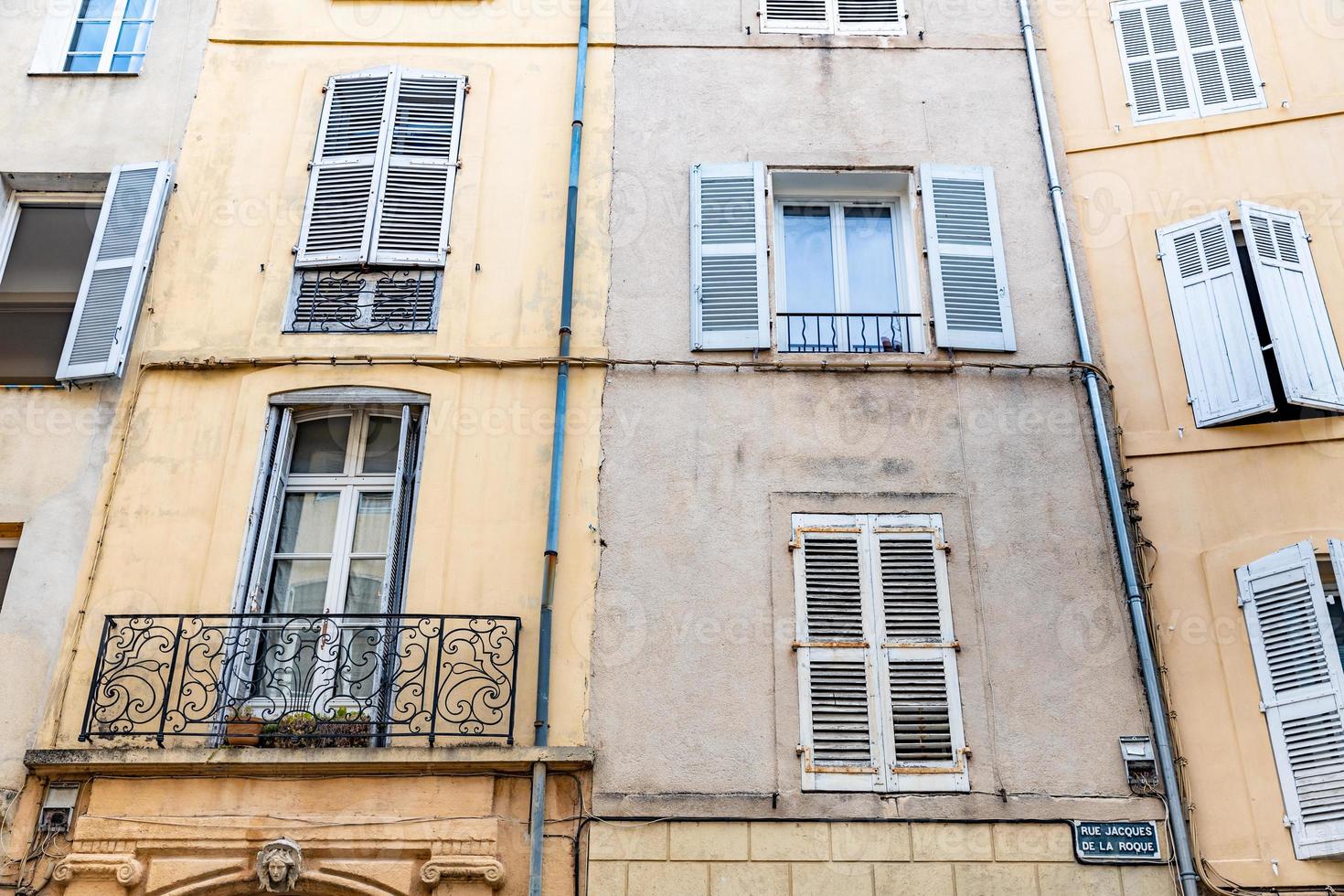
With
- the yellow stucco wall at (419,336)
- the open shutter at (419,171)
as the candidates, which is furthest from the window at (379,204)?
the yellow stucco wall at (419,336)

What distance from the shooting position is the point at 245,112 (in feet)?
30.7

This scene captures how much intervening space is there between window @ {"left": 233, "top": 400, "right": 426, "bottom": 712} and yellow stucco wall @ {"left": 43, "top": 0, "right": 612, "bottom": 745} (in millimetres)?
182

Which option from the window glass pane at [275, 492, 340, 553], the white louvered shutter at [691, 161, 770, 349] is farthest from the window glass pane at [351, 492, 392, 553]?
the white louvered shutter at [691, 161, 770, 349]

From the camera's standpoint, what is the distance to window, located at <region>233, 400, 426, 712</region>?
7.45m

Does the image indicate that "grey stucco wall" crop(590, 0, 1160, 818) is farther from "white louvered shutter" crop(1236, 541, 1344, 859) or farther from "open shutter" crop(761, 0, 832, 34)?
"white louvered shutter" crop(1236, 541, 1344, 859)

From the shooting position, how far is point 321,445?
8375mm

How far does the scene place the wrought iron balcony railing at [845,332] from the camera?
28.0 ft

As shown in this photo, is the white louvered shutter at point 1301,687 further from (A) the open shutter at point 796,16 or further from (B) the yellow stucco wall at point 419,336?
(A) the open shutter at point 796,16

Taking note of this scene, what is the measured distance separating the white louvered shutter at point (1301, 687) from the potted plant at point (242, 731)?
5524mm

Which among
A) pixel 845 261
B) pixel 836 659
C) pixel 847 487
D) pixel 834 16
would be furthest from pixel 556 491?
pixel 834 16

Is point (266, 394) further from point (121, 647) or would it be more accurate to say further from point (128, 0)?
point (128, 0)

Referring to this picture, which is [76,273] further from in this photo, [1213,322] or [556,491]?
[1213,322]

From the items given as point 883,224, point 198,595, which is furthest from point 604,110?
point 198,595

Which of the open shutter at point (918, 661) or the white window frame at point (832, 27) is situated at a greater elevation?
the white window frame at point (832, 27)
